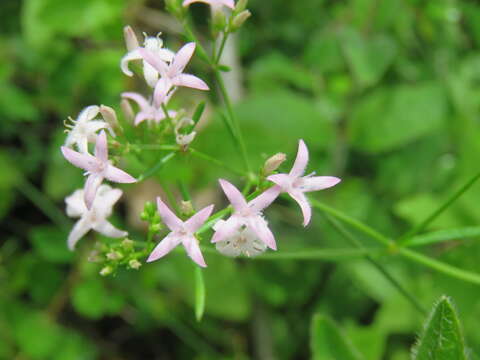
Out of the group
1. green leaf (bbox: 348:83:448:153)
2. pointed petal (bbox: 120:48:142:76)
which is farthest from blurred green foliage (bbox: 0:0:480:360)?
pointed petal (bbox: 120:48:142:76)

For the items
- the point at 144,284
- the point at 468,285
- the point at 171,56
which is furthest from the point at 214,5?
the point at 144,284

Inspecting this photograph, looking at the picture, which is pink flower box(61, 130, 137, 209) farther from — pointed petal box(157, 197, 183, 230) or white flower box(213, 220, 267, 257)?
white flower box(213, 220, 267, 257)

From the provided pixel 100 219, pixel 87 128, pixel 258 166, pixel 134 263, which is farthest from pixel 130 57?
pixel 258 166

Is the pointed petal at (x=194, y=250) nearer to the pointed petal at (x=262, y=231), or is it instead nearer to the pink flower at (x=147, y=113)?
the pointed petal at (x=262, y=231)

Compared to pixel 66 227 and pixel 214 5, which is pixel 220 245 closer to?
pixel 214 5

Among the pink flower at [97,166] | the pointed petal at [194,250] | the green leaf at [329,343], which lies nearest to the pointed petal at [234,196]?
the pointed petal at [194,250]

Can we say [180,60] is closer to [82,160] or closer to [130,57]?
[130,57]

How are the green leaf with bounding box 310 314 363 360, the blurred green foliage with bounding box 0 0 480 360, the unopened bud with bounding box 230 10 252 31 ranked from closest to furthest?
the unopened bud with bounding box 230 10 252 31 < the green leaf with bounding box 310 314 363 360 < the blurred green foliage with bounding box 0 0 480 360
